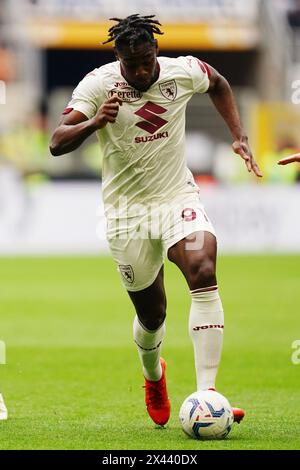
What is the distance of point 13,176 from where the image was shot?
2239 cm

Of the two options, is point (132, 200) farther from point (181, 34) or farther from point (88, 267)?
point (181, 34)

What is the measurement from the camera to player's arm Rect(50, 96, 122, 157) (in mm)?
6199

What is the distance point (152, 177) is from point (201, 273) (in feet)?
2.69

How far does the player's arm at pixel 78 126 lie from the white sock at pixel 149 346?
1400mm

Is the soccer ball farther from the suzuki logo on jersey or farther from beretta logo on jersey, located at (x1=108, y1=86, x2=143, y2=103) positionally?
beretta logo on jersey, located at (x1=108, y1=86, x2=143, y2=103)

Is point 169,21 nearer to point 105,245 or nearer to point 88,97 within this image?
point 105,245

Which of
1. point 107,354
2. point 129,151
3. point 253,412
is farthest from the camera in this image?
point 107,354

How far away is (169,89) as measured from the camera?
6887 millimetres

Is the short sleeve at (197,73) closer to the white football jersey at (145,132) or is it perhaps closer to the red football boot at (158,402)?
the white football jersey at (145,132)

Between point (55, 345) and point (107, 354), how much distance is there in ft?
2.51

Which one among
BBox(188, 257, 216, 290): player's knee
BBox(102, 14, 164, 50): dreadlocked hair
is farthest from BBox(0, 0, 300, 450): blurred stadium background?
BBox(102, 14, 164, 50): dreadlocked hair

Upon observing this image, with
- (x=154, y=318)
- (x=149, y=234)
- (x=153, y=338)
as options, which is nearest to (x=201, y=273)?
(x=149, y=234)

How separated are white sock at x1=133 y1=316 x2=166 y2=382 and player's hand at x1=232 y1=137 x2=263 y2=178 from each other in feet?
3.95
